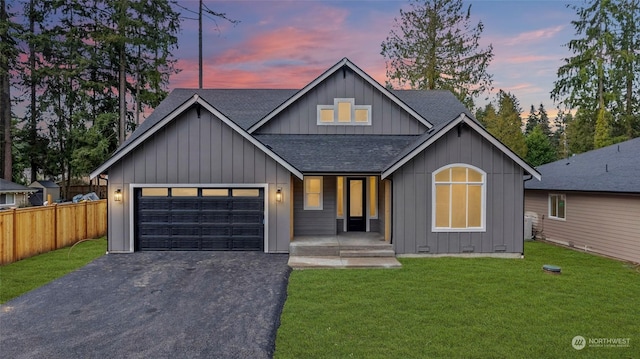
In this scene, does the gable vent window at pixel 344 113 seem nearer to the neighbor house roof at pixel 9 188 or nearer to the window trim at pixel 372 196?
the window trim at pixel 372 196

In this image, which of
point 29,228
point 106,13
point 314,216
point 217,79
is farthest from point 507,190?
point 106,13

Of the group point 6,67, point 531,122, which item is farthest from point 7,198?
point 531,122

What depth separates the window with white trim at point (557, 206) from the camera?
11.8m

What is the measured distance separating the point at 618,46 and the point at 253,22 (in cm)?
2500

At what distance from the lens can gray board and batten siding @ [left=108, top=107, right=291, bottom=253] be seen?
380 inches

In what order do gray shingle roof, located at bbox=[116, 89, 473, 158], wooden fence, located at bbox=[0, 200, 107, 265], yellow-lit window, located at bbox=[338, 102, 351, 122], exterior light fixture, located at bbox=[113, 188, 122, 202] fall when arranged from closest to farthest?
wooden fence, located at bbox=[0, 200, 107, 265] → exterior light fixture, located at bbox=[113, 188, 122, 202] → yellow-lit window, located at bbox=[338, 102, 351, 122] → gray shingle roof, located at bbox=[116, 89, 473, 158]

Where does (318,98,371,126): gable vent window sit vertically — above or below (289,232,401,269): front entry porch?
above

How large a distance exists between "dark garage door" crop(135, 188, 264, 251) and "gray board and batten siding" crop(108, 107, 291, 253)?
0.26 m

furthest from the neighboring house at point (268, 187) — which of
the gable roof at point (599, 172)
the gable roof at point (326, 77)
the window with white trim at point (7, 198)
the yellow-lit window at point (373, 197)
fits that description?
the window with white trim at point (7, 198)

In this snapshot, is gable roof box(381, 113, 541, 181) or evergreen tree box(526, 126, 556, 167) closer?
gable roof box(381, 113, 541, 181)

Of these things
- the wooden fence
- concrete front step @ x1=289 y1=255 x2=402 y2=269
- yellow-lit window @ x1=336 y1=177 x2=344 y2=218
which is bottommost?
concrete front step @ x1=289 y1=255 x2=402 y2=269

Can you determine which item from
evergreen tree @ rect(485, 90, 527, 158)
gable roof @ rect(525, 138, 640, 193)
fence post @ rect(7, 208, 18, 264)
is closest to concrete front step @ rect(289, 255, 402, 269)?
gable roof @ rect(525, 138, 640, 193)

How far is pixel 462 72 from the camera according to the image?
72.8 feet

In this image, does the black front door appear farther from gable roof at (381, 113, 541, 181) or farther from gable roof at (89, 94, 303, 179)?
gable roof at (89, 94, 303, 179)
